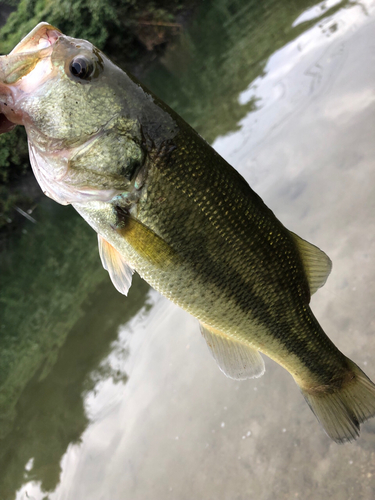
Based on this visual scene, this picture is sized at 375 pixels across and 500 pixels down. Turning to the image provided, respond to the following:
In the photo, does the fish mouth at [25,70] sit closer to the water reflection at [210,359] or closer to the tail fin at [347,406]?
the tail fin at [347,406]

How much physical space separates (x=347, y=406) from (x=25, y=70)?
228 cm

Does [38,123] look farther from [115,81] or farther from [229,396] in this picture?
[229,396]

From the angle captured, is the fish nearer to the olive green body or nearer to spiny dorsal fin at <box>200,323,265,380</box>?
the olive green body

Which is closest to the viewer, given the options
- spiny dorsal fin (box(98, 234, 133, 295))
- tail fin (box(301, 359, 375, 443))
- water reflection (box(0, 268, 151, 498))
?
spiny dorsal fin (box(98, 234, 133, 295))

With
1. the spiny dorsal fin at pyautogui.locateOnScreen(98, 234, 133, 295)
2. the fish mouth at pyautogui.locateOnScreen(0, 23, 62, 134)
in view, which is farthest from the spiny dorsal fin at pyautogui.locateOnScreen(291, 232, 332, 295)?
the fish mouth at pyautogui.locateOnScreen(0, 23, 62, 134)

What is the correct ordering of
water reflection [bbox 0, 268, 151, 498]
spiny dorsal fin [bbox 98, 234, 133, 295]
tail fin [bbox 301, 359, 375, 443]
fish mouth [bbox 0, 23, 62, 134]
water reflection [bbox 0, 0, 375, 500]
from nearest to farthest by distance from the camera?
fish mouth [bbox 0, 23, 62, 134] → spiny dorsal fin [bbox 98, 234, 133, 295] → tail fin [bbox 301, 359, 375, 443] → water reflection [bbox 0, 0, 375, 500] → water reflection [bbox 0, 268, 151, 498]

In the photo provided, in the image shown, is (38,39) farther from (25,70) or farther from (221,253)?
(221,253)

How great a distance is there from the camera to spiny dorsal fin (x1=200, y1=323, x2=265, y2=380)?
6.43ft

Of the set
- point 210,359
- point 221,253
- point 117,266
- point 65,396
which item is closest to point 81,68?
point 117,266

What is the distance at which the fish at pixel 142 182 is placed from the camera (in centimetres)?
155

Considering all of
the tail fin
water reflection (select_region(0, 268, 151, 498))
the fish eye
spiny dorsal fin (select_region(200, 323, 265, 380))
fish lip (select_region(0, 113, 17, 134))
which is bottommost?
water reflection (select_region(0, 268, 151, 498))

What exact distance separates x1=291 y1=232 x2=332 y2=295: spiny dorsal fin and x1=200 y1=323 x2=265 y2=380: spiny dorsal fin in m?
0.51

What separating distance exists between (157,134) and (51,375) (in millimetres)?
5354

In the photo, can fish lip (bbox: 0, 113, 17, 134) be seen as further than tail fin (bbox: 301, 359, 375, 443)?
No
